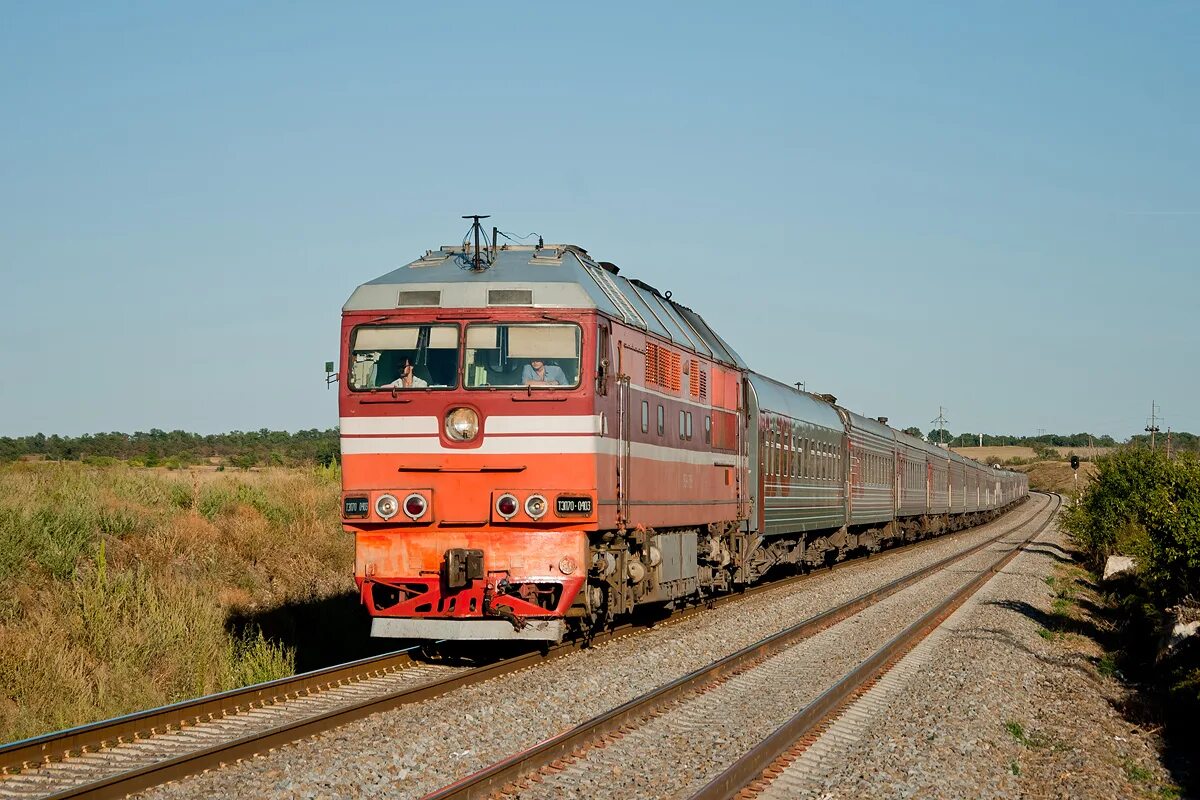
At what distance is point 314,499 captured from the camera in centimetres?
2598

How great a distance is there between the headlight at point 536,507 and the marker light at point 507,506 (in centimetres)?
13

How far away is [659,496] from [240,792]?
8100 millimetres

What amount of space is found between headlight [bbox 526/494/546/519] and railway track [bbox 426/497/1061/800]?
2.10m

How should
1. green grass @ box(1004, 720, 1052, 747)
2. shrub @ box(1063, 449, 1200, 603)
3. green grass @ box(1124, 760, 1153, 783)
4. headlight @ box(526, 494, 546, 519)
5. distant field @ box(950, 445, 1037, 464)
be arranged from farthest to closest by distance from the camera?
1. distant field @ box(950, 445, 1037, 464)
2. shrub @ box(1063, 449, 1200, 603)
3. headlight @ box(526, 494, 546, 519)
4. green grass @ box(1004, 720, 1052, 747)
5. green grass @ box(1124, 760, 1153, 783)

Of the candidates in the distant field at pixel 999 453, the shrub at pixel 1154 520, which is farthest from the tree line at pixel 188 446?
the distant field at pixel 999 453

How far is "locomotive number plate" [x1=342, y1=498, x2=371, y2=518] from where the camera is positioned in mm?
12602

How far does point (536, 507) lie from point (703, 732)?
316cm

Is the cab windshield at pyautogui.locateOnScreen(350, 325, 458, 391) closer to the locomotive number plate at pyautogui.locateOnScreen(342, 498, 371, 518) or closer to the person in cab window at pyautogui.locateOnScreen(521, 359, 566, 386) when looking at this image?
the person in cab window at pyautogui.locateOnScreen(521, 359, 566, 386)

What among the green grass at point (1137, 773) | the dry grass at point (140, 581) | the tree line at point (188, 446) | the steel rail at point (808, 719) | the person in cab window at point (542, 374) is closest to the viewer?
the steel rail at point (808, 719)

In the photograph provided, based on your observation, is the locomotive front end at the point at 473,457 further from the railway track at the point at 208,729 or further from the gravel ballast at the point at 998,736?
the gravel ballast at the point at 998,736

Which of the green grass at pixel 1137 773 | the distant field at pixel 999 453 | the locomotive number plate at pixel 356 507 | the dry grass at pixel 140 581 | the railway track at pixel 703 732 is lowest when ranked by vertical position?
the green grass at pixel 1137 773

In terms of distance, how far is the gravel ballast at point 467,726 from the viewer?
26.8 ft

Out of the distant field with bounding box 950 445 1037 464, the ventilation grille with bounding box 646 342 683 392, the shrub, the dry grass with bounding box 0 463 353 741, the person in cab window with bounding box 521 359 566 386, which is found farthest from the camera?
the distant field with bounding box 950 445 1037 464

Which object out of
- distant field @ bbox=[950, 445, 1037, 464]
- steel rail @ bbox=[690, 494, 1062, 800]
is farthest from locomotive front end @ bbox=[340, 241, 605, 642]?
distant field @ bbox=[950, 445, 1037, 464]
